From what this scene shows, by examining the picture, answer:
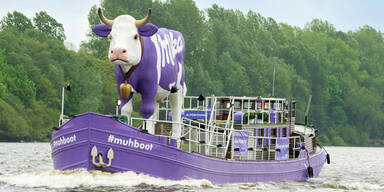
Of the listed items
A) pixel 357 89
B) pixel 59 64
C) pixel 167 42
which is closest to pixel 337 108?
pixel 357 89

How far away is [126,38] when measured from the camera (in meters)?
25.0

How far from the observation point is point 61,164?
1001 inches

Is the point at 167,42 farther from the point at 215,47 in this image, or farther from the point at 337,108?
the point at 337,108

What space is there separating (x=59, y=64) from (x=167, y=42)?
59.3 metres

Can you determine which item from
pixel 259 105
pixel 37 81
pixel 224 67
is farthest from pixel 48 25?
pixel 259 105

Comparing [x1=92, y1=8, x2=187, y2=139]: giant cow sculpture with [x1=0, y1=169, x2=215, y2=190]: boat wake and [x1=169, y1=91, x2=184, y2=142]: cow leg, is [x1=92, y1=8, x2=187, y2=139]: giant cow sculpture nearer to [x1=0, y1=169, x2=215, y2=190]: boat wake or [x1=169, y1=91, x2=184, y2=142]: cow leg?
[x1=169, y1=91, x2=184, y2=142]: cow leg

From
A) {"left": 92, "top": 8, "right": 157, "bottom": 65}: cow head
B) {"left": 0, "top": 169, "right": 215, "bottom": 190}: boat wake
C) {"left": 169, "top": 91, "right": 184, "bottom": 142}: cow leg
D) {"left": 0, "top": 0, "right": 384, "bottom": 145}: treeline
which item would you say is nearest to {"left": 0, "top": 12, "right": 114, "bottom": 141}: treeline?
{"left": 0, "top": 0, "right": 384, "bottom": 145}: treeline

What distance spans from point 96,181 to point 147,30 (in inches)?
221

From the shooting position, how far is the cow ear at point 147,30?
25.4 metres

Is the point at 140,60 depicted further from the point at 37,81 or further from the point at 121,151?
the point at 37,81

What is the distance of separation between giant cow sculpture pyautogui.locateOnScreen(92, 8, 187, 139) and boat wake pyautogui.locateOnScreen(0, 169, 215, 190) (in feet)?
6.96

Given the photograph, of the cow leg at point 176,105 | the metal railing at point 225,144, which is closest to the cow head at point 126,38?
the metal railing at point 225,144

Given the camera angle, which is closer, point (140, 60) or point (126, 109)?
point (140, 60)

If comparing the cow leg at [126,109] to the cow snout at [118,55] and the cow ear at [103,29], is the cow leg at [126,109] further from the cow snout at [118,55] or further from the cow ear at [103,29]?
the cow ear at [103,29]
